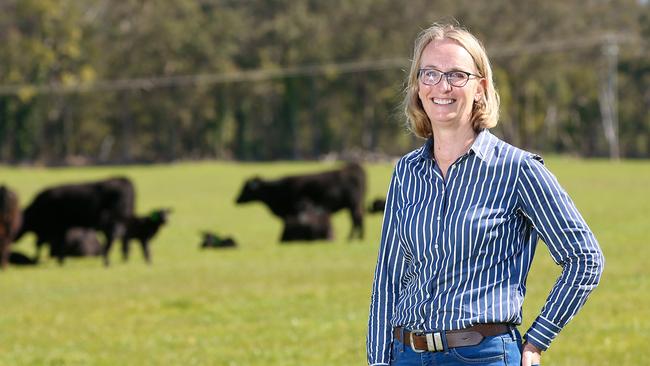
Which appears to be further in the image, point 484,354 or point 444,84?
point 444,84

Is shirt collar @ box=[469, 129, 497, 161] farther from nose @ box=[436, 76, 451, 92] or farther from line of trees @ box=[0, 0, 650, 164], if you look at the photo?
line of trees @ box=[0, 0, 650, 164]

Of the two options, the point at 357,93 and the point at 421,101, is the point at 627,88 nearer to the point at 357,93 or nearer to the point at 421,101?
the point at 357,93

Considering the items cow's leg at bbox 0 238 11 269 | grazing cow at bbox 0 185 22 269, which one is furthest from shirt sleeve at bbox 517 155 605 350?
cow's leg at bbox 0 238 11 269

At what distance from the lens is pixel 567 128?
101 metres

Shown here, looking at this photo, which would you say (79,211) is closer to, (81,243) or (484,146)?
(81,243)

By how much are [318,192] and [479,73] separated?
71.1 feet

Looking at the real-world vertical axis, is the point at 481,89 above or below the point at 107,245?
above

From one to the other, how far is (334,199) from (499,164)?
21875mm

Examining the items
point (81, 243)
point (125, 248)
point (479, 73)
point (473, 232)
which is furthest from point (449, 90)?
point (81, 243)

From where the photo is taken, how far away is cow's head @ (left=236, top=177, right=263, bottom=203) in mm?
26375

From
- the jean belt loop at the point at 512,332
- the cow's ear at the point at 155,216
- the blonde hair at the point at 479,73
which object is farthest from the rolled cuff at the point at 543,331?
the cow's ear at the point at 155,216

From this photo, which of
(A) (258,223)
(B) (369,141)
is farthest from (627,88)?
(A) (258,223)

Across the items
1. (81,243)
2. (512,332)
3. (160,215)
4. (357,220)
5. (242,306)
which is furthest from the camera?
(357,220)

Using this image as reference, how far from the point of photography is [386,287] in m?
4.54
